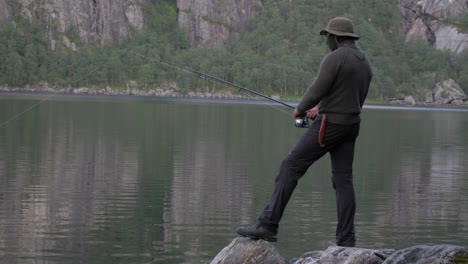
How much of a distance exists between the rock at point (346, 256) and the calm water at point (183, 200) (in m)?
3.18

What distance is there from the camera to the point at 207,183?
74.3 feet

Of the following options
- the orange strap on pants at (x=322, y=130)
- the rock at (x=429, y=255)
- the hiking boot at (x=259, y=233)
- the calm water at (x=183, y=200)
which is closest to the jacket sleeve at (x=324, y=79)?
the orange strap on pants at (x=322, y=130)

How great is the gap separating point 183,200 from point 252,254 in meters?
8.79

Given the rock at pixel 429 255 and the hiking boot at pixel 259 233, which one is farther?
the hiking boot at pixel 259 233

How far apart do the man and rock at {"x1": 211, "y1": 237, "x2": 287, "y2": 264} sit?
4.4 inches

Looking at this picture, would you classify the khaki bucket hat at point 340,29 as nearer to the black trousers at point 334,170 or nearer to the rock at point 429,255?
the black trousers at point 334,170

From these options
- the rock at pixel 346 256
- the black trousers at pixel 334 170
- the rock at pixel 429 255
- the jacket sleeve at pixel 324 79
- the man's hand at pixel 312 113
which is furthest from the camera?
the man's hand at pixel 312 113

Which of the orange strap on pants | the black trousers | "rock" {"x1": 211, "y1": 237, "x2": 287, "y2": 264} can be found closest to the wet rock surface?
"rock" {"x1": 211, "y1": 237, "x2": 287, "y2": 264}

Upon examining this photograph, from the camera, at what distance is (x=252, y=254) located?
10.4 metres

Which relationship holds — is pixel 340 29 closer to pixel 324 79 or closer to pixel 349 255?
pixel 324 79

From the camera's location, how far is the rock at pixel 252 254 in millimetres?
10344

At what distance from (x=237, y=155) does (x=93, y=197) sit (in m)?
14.4

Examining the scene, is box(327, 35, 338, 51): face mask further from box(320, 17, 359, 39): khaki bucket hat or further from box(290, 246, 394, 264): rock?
box(290, 246, 394, 264): rock

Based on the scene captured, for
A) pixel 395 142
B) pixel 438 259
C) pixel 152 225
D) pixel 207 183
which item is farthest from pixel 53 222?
pixel 395 142
